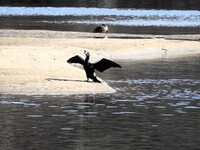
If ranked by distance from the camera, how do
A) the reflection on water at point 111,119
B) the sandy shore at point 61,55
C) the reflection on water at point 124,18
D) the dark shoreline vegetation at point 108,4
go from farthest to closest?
the dark shoreline vegetation at point 108,4
the reflection on water at point 124,18
the sandy shore at point 61,55
the reflection on water at point 111,119

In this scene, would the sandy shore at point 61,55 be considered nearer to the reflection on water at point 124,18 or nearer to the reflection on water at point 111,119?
the reflection on water at point 111,119

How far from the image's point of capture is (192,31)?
58.7 meters

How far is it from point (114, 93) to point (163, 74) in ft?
21.1

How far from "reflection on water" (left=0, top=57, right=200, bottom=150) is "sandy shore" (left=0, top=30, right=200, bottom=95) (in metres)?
1.07

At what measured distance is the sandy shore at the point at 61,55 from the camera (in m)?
24.0

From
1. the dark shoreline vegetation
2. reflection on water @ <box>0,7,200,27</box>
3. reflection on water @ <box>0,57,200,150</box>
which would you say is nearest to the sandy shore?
reflection on water @ <box>0,57,200,150</box>

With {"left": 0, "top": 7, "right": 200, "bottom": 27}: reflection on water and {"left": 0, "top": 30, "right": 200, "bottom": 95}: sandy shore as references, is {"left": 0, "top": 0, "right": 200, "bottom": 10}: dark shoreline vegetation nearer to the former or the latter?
{"left": 0, "top": 7, "right": 200, "bottom": 27}: reflection on water

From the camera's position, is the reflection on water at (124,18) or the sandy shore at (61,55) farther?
the reflection on water at (124,18)

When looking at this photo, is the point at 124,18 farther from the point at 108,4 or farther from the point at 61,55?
the point at 108,4

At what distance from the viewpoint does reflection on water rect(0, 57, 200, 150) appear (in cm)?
1572

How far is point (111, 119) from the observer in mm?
18719

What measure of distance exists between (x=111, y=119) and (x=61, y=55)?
15074mm

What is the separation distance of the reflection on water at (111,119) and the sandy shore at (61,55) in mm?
1070

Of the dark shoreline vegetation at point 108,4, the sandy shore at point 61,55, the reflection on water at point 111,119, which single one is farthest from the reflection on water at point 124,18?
the reflection on water at point 111,119
